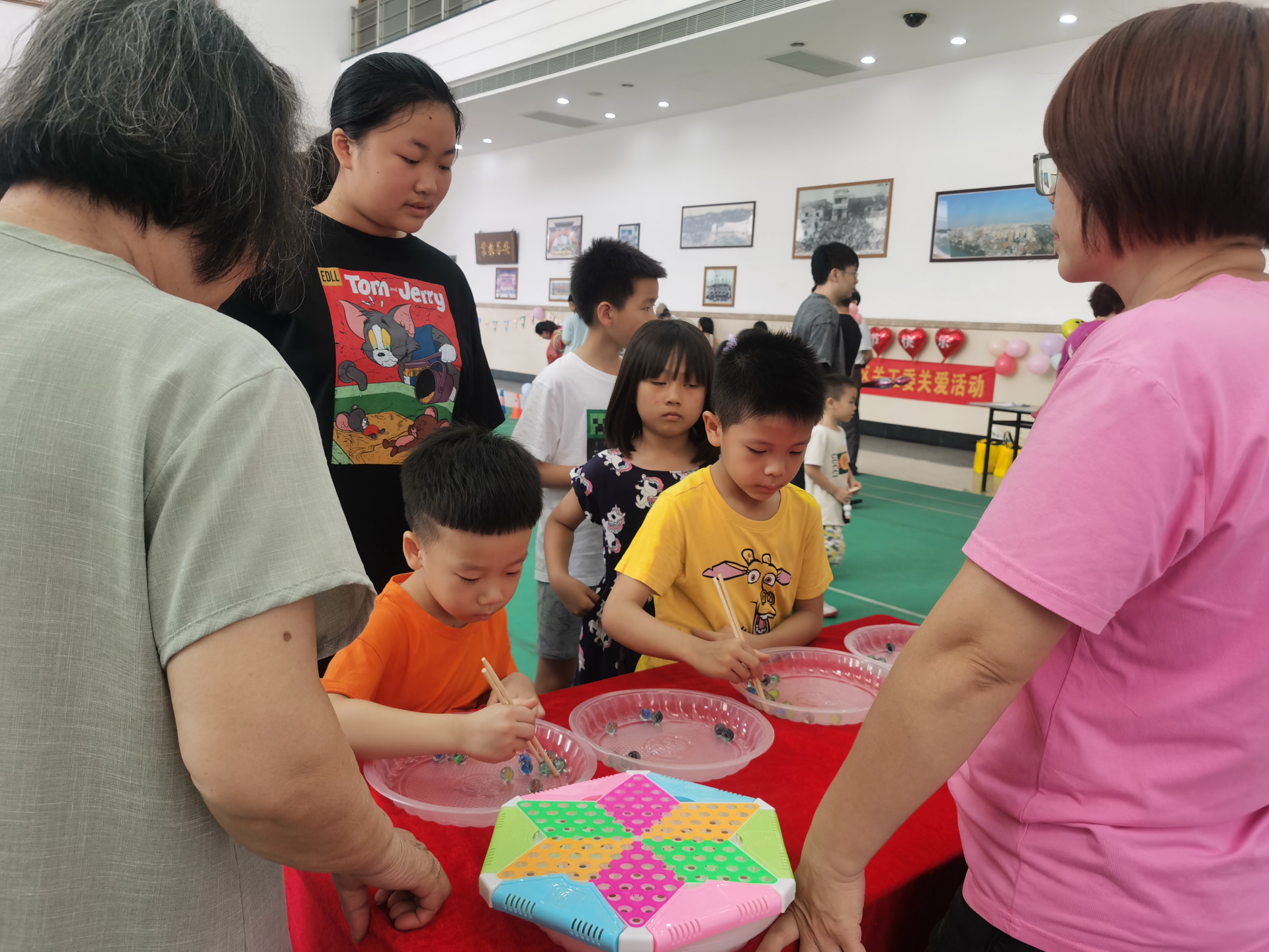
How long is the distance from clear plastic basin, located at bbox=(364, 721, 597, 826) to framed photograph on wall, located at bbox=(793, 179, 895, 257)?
7392 mm

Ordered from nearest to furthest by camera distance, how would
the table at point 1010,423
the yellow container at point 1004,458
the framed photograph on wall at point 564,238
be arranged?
the table at point 1010,423 → the yellow container at point 1004,458 → the framed photograph on wall at point 564,238

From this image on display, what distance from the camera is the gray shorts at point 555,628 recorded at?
208 centimetres

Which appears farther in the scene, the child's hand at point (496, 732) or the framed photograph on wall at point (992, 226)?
the framed photograph on wall at point (992, 226)

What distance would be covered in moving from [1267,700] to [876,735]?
29 cm

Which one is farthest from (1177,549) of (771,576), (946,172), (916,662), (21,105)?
(946,172)

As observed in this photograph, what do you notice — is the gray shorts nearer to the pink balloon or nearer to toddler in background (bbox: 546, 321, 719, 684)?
toddler in background (bbox: 546, 321, 719, 684)

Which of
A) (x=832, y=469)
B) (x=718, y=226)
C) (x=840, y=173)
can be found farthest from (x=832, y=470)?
(x=718, y=226)

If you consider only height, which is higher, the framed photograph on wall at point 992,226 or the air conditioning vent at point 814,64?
the air conditioning vent at point 814,64

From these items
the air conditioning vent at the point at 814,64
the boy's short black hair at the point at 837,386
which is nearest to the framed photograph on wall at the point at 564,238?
the air conditioning vent at the point at 814,64

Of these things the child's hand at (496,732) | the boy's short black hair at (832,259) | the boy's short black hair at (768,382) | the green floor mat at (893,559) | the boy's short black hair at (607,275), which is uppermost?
the boy's short black hair at (832,259)

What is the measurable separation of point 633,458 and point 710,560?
1.32 feet

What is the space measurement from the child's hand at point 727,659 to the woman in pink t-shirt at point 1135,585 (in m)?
0.51

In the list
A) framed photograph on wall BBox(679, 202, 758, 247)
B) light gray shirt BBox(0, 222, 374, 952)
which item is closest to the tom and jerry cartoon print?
light gray shirt BBox(0, 222, 374, 952)

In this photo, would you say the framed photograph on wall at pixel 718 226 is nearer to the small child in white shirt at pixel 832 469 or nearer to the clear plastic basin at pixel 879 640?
the small child in white shirt at pixel 832 469
